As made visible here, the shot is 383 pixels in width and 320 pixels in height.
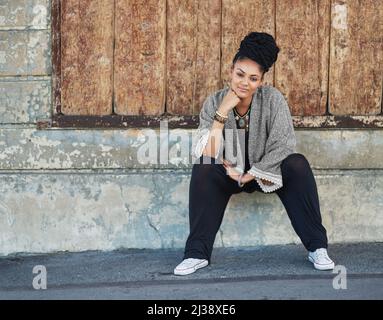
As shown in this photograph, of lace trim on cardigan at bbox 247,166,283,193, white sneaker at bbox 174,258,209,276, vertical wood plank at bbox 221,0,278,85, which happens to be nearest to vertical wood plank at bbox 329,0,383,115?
vertical wood plank at bbox 221,0,278,85

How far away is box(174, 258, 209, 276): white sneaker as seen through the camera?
174 inches

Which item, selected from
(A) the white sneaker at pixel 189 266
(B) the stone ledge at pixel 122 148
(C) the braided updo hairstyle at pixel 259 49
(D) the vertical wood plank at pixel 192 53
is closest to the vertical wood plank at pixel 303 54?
(B) the stone ledge at pixel 122 148

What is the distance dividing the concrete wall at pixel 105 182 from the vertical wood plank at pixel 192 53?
→ 235 mm

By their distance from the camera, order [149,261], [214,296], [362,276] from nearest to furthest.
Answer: [214,296] → [362,276] → [149,261]

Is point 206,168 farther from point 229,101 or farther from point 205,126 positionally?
point 229,101

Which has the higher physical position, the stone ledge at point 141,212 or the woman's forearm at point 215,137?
the woman's forearm at point 215,137

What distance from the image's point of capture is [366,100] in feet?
16.6

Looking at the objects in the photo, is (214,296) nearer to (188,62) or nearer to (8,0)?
(188,62)

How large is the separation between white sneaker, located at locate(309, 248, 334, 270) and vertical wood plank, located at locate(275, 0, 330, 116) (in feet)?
3.43

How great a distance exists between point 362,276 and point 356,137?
3.63ft

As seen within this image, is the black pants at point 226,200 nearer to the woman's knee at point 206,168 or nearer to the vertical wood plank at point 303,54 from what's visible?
the woman's knee at point 206,168

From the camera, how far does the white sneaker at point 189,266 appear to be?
442 centimetres

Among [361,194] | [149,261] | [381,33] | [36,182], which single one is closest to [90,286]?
[149,261]

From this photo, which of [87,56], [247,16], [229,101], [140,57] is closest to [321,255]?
[229,101]
